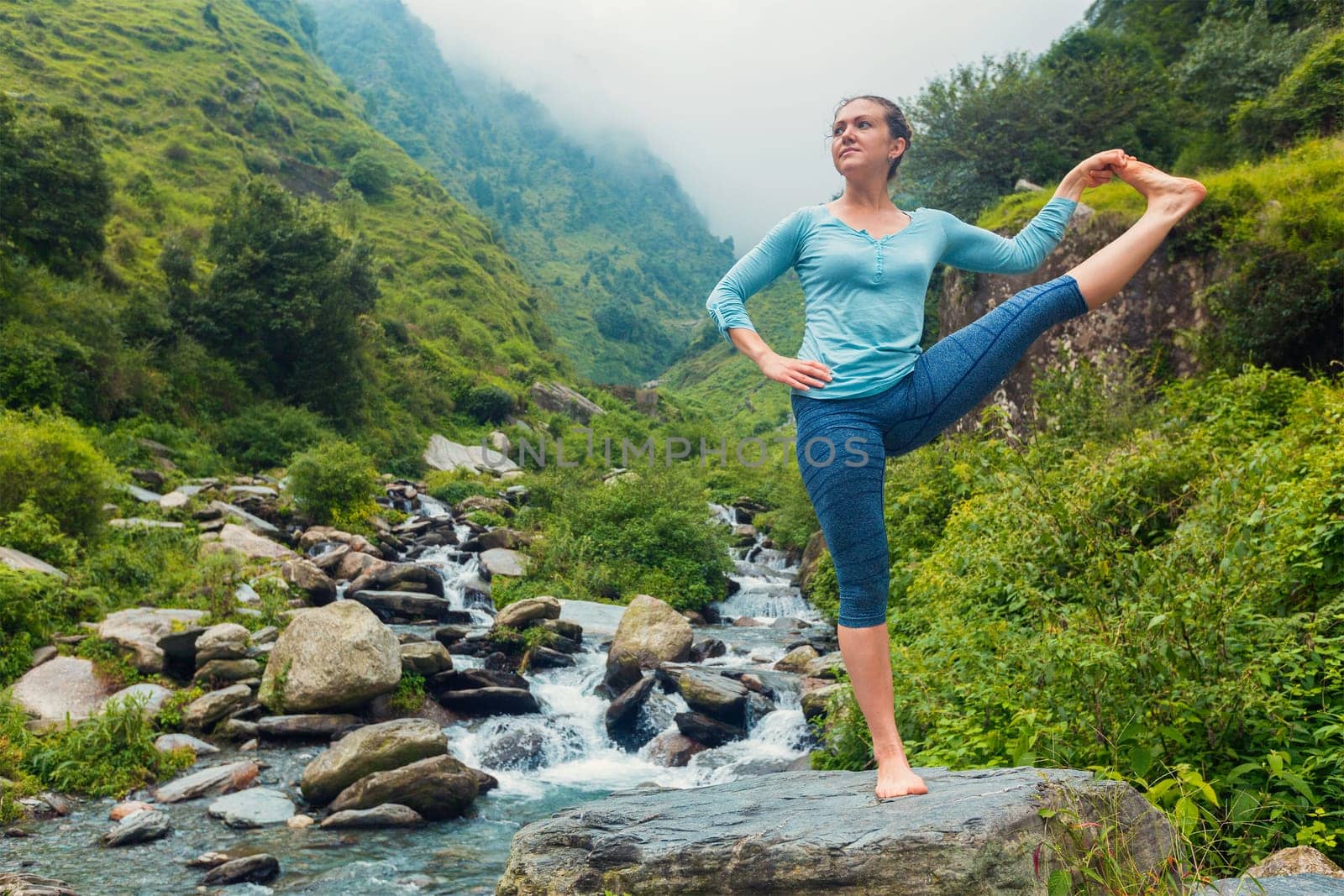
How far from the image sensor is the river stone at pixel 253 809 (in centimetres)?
859

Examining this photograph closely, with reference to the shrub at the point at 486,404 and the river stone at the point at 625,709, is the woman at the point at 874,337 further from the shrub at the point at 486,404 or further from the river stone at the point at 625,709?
the shrub at the point at 486,404

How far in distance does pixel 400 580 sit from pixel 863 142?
16.2m

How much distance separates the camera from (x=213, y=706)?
10812 millimetres

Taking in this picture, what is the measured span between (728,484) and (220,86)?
49.6 meters

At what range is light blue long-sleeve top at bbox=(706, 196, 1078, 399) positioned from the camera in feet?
9.62

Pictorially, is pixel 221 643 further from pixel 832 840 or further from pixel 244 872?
pixel 832 840

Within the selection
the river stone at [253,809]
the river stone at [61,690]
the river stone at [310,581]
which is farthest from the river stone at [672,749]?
the river stone at [310,581]

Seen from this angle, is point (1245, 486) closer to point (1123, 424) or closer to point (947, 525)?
point (1123, 424)

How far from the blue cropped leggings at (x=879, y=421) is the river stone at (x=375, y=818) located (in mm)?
7563

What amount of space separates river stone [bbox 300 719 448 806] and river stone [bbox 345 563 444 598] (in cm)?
771

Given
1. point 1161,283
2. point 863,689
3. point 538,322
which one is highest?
point 538,322

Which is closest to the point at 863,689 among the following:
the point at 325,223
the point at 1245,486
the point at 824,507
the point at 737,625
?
the point at 824,507

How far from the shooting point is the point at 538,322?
7044cm

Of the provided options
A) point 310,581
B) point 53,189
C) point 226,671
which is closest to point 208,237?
point 53,189
